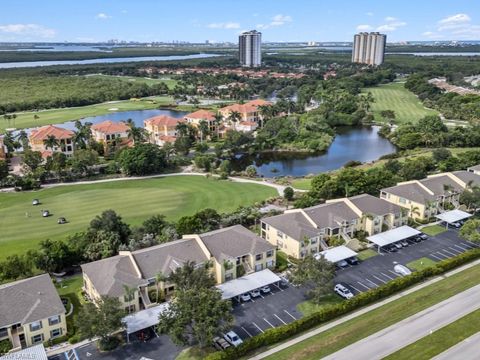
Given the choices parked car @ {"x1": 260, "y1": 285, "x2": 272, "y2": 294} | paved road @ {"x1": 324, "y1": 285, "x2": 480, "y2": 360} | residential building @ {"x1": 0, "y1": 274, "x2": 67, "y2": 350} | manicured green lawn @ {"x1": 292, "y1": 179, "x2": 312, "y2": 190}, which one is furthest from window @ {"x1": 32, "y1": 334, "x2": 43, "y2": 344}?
manicured green lawn @ {"x1": 292, "y1": 179, "x2": 312, "y2": 190}

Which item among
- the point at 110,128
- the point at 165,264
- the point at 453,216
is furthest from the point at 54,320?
the point at 110,128

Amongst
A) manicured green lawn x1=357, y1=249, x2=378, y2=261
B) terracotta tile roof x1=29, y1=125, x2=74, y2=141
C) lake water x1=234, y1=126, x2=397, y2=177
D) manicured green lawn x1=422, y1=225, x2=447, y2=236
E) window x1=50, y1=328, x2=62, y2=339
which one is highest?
terracotta tile roof x1=29, y1=125, x2=74, y2=141

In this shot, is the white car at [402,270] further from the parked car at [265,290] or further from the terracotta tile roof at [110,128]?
the terracotta tile roof at [110,128]

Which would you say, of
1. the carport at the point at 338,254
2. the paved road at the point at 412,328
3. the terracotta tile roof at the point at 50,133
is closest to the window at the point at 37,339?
the paved road at the point at 412,328

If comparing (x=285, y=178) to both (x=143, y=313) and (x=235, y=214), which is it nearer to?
(x=235, y=214)

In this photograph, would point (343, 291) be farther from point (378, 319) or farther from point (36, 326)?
point (36, 326)

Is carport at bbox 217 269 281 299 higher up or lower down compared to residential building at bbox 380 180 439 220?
lower down

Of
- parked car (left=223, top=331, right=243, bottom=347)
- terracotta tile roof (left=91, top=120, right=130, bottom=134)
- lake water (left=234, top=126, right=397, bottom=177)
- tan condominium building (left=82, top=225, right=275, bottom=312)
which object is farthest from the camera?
terracotta tile roof (left=91, top=120, right=130, bottom=134)

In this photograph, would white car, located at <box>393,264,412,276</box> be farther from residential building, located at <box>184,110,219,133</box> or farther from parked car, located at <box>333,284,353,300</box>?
residential building, located at <box>184,110,219,133</box>
